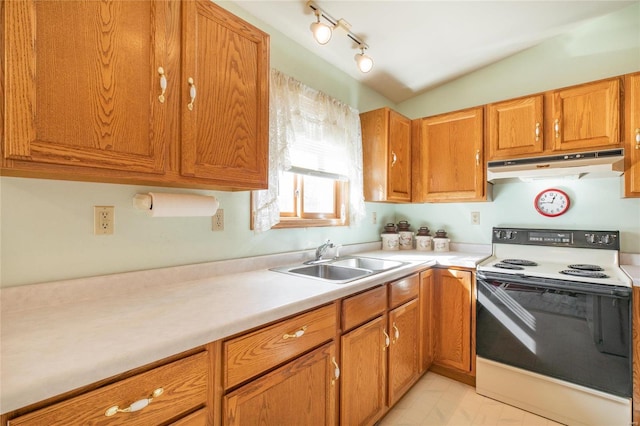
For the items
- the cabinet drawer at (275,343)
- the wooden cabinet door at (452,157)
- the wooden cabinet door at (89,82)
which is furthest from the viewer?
the wooden cabinet door at (452,157)

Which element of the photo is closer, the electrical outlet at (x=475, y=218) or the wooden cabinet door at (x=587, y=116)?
the wooden cabinet door at (x=587, y=116)

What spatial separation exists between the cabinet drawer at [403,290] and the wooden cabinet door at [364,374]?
144 millimetres

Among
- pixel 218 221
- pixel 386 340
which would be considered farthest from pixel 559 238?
pixel 218 221

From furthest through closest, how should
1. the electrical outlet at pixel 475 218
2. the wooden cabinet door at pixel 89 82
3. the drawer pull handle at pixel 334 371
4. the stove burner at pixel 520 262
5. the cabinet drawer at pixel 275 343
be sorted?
the electrical outlet at pixel 475 218 → the stove burner at pixel 520 262 → the drawer pull handle at pixel 334 371 → the cabinet drawer at pixel 275 343 → the wooden cabinet door at pixel 89 82

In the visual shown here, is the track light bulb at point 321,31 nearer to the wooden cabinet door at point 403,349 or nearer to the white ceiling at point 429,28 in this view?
the white ceiling at point 429,28

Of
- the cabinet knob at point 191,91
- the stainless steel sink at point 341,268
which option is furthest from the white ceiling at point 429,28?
the stainless steel sink at point 341,268

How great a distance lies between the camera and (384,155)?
95.7 inches

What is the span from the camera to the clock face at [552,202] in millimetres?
2264

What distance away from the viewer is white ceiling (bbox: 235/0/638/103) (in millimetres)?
1777

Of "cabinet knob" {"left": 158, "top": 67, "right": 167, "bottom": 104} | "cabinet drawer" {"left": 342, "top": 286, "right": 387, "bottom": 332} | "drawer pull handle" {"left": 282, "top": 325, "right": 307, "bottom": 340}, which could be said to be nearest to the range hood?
"cabinet drawer" {"left": 342, "top": 286, "right": 387, "bottom": 332}

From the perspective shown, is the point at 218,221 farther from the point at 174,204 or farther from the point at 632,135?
the point at 632,135

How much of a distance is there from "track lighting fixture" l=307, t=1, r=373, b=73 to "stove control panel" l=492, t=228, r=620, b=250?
1.75 m

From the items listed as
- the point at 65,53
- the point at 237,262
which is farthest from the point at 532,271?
the point at 65,53

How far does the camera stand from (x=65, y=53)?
0.88 m
